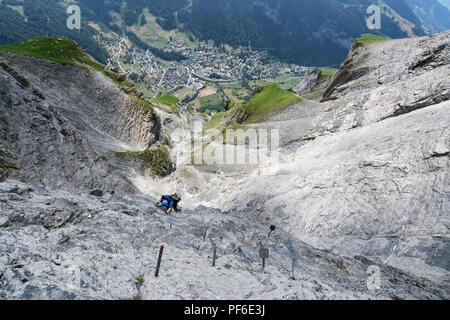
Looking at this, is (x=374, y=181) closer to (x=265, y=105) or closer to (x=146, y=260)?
(x=146, y=260)

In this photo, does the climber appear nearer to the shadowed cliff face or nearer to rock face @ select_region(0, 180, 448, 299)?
the shadowed cliff face

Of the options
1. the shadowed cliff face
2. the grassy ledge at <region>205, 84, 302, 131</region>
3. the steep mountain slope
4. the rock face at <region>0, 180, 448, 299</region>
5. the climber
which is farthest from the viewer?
the grassy ledge at <region>205, 84, 302, 131</region>

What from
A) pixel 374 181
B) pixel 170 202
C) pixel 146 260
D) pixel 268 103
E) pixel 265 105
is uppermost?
pixel 268 103

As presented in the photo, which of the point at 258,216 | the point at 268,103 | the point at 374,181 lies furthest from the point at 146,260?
the point at 268,103

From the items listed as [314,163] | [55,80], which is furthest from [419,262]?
[55,80]

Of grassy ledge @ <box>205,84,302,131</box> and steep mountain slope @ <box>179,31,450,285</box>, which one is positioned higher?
grassy ledge @ <box>205,84,302,131</box>

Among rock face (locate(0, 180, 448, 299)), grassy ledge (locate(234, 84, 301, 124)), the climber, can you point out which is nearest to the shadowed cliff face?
rock face (locate(0, 180, 448, 299))
